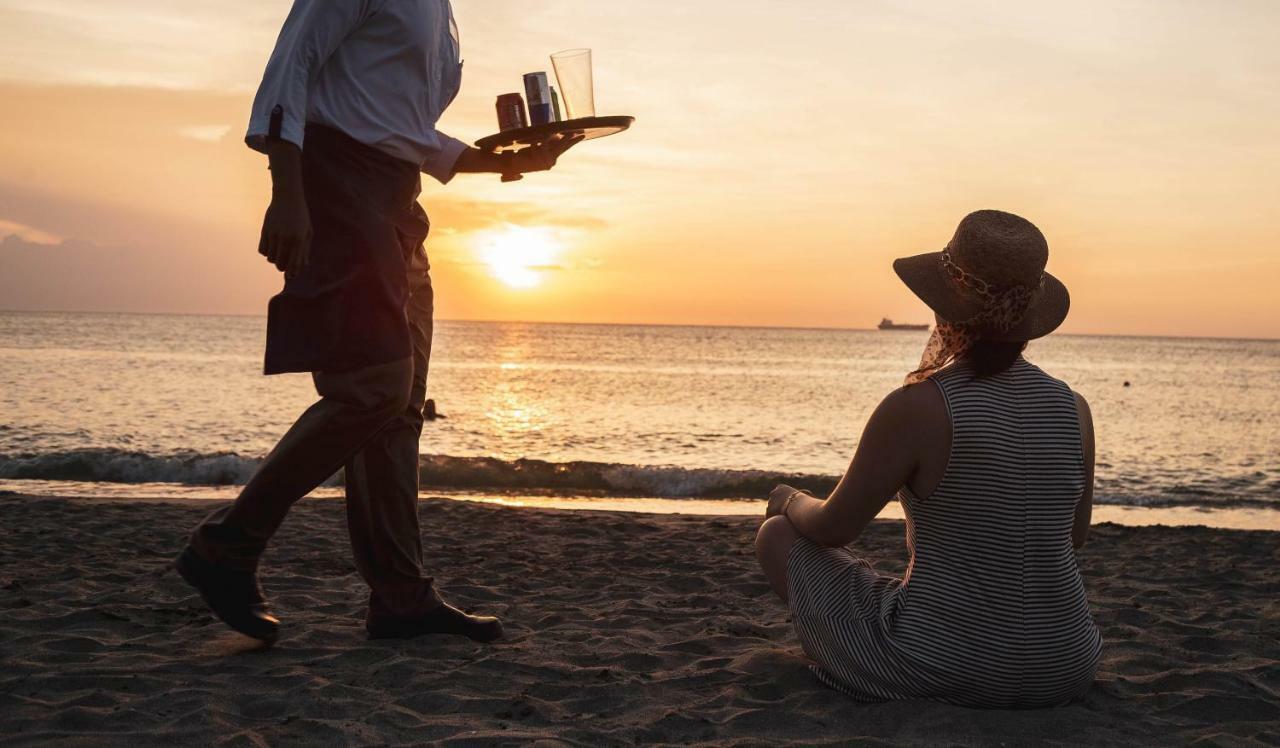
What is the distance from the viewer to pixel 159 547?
5363mm

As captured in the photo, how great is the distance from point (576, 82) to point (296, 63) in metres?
1.00

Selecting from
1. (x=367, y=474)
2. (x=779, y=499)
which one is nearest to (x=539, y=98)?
(x=367, y=474)

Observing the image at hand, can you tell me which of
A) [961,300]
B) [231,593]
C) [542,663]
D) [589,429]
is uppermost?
[961,300]

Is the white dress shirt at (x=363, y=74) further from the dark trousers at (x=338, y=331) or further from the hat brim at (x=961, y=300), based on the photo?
the hat brim at (x=961, y=300)

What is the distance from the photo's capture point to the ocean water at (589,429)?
11.6m

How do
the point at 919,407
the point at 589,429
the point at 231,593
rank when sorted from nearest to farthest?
the point at 919,407
the point at 231,593
the point at 589,429

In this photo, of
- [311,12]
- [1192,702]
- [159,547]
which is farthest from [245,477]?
[1192,702]

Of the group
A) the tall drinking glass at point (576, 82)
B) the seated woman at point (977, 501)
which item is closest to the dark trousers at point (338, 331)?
the tall drinking glass at point (576, 82)

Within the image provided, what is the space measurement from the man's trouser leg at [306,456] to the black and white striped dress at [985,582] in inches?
54.0

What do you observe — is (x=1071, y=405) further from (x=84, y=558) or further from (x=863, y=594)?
(x=84, y=558)

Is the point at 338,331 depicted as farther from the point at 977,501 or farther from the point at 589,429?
the point at 589,429

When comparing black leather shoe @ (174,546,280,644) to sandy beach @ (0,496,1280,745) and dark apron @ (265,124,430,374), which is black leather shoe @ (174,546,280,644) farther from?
dark apron @ (265,124,430,374)

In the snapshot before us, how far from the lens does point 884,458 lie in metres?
2.42

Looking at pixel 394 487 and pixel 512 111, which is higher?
pixel 512 111
